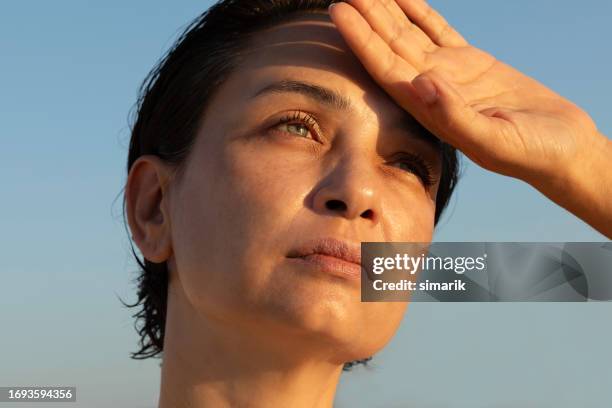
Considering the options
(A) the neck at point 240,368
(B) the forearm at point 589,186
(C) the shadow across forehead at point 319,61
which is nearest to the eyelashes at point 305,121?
(C) the shadow across forehead at point 319,61

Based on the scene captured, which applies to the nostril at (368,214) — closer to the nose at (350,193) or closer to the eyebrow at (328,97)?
the nose at (350,193)

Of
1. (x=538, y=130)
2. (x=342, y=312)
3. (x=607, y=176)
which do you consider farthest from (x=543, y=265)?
(x=342, y=312)

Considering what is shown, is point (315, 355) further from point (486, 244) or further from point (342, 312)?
point (486, 244)

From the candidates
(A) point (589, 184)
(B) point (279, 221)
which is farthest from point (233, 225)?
(A) point (589, 184)

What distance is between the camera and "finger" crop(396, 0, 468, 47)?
4.21 meters

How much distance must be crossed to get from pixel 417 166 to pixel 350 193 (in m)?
0.68

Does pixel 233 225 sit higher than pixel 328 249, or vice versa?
pixel 233 225

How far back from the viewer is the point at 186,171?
4.09 metres

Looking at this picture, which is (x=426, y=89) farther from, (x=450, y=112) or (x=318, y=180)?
(x=318, y=180)

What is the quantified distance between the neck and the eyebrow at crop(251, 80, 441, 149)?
1036mm

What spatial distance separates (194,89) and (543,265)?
6.47ft

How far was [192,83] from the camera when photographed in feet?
14.3

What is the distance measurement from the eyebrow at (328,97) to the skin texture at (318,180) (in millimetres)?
18

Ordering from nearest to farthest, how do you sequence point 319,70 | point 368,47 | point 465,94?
point 368,47 → point 319,70 → point 465,94
